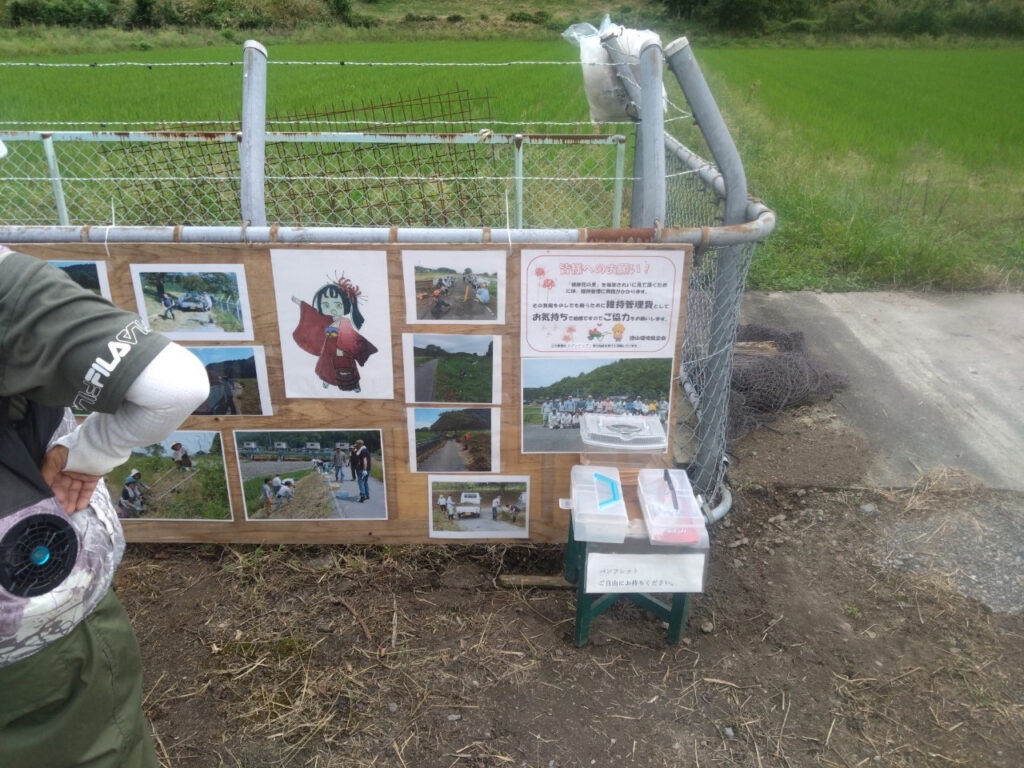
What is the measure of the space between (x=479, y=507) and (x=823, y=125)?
11926 mm

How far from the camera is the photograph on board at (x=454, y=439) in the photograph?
8.92ft

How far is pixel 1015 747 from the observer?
2.19m

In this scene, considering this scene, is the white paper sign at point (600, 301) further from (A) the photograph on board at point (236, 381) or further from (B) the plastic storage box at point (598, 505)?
(A) the photograph on board at point (236, 381)

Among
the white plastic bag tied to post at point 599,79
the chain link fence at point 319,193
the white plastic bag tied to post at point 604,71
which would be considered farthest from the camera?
the chain link fence at point 319,193

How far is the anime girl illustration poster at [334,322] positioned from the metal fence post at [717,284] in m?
1.22

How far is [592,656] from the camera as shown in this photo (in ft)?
8.23

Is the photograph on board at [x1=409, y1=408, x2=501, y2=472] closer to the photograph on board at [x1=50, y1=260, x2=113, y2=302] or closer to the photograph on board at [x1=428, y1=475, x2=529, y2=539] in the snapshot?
the photograph on board at [x1=428, y1=475, x2=529, y2=539]

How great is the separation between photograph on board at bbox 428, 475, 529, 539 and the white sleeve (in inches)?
59.3

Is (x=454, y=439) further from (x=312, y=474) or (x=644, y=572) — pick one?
(x=644, y=572)

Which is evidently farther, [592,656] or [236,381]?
[236,381]

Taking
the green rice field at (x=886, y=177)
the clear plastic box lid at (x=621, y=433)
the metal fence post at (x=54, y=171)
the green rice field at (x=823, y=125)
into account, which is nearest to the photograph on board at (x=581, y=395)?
the clear plastic box lid at (x=621, y=433)

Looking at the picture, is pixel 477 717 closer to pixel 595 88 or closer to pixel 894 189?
pixel 595 88

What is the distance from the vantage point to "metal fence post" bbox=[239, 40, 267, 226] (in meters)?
2.56

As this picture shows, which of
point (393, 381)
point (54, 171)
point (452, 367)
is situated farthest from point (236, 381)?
point (54, 171)
